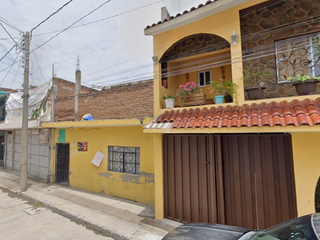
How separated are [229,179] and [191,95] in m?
Result: 2.31

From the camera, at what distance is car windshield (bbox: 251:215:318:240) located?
182 centimetres

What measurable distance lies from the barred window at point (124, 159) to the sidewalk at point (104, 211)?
1131 millimetres

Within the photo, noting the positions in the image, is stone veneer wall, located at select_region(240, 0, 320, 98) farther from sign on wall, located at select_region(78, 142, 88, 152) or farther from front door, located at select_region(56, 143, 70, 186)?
front door, located at select_region(56, 143, 70, 186)

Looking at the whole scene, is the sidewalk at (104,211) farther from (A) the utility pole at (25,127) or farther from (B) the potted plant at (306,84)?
(B) the potted plant at (306,84)

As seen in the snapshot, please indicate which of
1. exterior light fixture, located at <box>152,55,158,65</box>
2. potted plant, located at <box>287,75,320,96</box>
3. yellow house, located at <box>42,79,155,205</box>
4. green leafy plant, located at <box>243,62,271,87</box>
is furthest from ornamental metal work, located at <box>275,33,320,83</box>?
yellow house, located at <box>42,79,155,205</box>

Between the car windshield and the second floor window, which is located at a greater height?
the second floor window

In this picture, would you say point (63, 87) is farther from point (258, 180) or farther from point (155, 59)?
point (258, 180)

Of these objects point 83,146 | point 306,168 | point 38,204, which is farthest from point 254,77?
point 38,204

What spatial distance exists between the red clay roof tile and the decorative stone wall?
2038 millimetres

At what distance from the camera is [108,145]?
712cm

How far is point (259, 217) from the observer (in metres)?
3.76

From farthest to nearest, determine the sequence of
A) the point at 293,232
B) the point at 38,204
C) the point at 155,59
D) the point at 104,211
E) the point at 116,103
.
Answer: the point at 116,103
the point at 38,204
the point at 104,211
the point at 155,59
the point at 293,232

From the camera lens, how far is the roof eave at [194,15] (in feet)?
13.3

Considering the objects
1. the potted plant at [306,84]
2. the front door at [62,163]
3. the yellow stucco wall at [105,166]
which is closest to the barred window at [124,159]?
the yellow stucco wall at [105,166]
